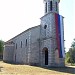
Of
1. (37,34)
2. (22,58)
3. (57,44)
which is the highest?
(37,34)

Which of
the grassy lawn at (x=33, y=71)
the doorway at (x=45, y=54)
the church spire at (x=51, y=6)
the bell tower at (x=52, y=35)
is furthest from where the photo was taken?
the church spire at (x=51, y=6)

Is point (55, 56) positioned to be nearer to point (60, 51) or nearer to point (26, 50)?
point (60, 51)

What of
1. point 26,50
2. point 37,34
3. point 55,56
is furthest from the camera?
point 26,50

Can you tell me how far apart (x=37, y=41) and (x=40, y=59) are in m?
3.82

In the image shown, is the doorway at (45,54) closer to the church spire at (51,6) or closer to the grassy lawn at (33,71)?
the church spire at (51,6)

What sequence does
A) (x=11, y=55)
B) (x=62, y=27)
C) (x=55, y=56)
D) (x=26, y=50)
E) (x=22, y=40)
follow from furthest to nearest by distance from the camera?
(x=11, y=55), (x=22, y=40), (x=26, y=50), (x=62, y=27), (x=55, y=56)

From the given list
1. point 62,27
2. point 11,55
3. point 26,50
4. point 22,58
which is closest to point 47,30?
point 62,27

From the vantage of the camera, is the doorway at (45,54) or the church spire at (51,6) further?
the church spire at (51,6)

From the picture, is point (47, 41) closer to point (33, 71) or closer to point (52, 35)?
point (52, 35)

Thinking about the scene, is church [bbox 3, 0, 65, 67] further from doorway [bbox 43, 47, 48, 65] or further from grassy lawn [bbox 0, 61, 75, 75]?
grassy lawn [bbox 0, 61, 75, 75]

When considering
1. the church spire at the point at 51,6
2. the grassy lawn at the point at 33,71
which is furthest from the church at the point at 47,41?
the grassy lawn at the point at 33,71

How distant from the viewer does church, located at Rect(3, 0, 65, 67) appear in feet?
102

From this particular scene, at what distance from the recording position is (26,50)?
38062 mm

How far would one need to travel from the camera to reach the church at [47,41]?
102ft
